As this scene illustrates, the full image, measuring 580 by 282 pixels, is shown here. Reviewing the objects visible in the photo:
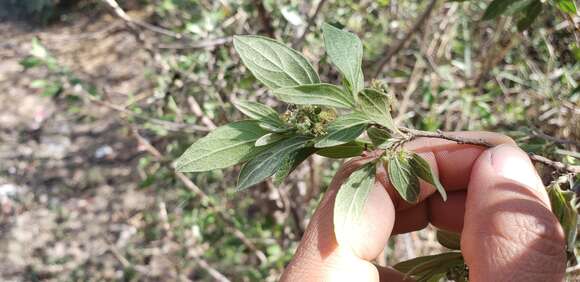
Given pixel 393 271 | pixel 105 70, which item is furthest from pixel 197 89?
pixel 105 70

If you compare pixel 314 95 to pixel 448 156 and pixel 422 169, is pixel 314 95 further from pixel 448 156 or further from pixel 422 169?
pixel 448 156

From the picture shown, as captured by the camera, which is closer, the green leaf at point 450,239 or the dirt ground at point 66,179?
the green leaf at point 450,239

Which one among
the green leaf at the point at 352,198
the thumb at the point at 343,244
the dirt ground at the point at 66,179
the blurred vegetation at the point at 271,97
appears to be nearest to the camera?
the green leaf at the point at 352,198

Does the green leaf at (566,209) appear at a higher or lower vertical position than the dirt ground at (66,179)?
higher

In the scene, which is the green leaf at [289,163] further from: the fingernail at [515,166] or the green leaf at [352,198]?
the fingernail at [515,166]

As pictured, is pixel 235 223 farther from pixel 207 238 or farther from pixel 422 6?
pixel 422 6

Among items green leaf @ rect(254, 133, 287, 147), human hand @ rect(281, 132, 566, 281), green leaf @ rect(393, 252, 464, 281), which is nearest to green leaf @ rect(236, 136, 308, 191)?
green leaf @ rect(254, 133, 287, 147)

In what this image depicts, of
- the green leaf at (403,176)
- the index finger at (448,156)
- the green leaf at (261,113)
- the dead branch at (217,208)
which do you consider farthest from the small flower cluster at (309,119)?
the dead branch at (217,208)

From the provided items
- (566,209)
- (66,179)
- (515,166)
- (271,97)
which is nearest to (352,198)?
(515,166)
